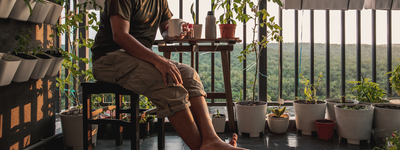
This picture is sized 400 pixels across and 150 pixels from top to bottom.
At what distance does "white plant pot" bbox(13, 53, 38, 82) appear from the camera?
140 cm

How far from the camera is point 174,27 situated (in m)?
1.88

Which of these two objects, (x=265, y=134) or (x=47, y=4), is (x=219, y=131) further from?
(x=47, y=4)

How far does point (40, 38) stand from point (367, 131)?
8.36ft

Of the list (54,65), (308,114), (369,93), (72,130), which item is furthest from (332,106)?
(54,65)

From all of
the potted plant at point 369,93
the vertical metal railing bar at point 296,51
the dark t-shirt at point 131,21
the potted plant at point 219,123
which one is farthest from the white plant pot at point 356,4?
the dark t-shirt at point 131,21

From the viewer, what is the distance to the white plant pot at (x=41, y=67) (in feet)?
5.04

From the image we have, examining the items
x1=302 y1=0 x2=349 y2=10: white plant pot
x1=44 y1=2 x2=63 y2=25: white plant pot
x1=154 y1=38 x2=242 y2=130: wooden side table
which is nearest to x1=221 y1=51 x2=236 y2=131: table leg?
x1=154 y1=38 x2=242 y2=130: wooden side table

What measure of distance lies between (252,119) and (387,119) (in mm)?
1048

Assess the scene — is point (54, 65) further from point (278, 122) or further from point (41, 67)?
point (278, 122)

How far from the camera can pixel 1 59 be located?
4.30 ft

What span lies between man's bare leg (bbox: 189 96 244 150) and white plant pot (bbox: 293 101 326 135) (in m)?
1.40

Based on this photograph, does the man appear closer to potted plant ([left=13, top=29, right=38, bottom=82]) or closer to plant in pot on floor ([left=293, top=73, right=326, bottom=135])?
potted plant ([left=13, top=29, right=38, bottom=82])

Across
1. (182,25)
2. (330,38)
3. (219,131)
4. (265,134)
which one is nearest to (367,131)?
(265,134)

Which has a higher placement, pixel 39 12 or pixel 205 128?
pixel 39 12
